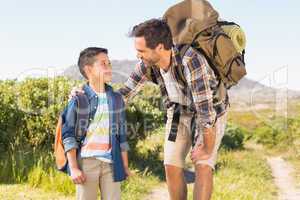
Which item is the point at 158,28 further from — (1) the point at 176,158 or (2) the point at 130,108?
(2) the point at 130,108

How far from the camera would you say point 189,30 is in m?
4.74

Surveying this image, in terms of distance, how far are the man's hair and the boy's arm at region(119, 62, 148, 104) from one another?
583 mm

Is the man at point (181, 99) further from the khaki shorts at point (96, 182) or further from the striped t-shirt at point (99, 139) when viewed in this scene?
the khaki shorts at point (96, 182)

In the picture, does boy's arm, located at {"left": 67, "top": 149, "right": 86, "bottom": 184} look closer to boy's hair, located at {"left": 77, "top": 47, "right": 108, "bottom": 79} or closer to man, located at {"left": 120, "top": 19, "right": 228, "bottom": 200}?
boy's hair, located at {"left": 77, "top": 47, "right": 108, "bottom": 79}

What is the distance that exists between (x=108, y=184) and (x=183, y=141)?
92cm

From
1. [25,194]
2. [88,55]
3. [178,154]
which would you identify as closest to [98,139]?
[88,55]

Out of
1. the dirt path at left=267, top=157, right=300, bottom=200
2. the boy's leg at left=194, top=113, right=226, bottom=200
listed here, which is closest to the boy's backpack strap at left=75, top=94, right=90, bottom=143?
the boy's leg at left=194, top=113, right=226, bottom=200

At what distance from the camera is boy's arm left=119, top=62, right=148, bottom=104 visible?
5.37 m

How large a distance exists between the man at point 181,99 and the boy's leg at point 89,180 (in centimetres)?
90

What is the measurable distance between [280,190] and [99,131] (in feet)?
24.3

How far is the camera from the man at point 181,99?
15.2 feet

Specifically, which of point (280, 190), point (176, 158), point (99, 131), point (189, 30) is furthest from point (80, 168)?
point (280, 190)

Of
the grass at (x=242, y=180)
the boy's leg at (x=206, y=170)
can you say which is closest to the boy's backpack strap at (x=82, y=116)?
the boy's leg at (x=206, y=170)

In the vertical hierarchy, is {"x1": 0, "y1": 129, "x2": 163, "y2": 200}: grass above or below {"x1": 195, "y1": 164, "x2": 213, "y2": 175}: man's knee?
below
